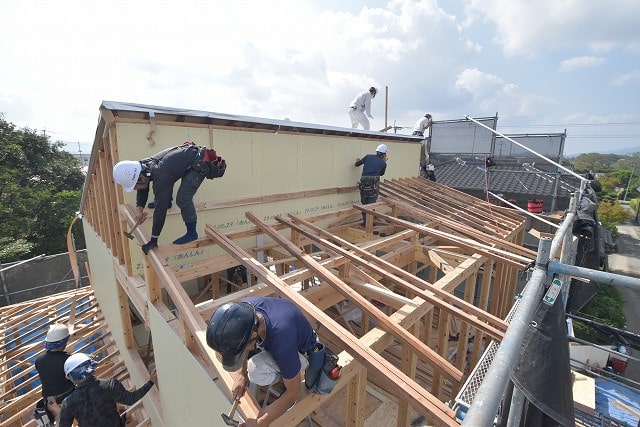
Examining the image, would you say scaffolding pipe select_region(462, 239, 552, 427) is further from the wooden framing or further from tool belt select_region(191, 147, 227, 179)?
tool belt select_region(191, 147, 227, 179)

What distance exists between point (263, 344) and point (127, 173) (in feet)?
8.12

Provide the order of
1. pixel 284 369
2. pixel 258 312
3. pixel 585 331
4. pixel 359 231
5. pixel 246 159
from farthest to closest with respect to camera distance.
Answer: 1. pixel 585 331
2. pixel 359 231
3. pixel 246 159
4. pixel 258 312
5. pixel 284 369

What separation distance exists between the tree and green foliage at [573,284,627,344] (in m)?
21.2

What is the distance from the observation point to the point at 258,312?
222 centimetres

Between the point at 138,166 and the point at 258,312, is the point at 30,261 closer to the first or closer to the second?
the point at 138,166

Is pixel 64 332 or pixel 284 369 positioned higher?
pixel 284 369

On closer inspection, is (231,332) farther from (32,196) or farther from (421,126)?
(32,196)

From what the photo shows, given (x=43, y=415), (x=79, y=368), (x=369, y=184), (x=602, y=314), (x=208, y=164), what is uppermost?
(x=208, y=164)

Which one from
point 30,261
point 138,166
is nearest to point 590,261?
point 138,166

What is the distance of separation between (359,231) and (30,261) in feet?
39.5

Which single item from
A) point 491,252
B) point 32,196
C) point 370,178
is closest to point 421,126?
point 370,178

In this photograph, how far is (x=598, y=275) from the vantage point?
5.43 ft

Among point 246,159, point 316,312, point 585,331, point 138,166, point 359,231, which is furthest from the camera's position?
point 585,331

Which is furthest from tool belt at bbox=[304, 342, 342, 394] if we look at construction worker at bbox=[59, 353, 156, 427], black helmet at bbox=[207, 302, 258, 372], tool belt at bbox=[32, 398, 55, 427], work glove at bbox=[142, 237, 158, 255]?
tool belt at bbox=[32, 398, 55, 427]
